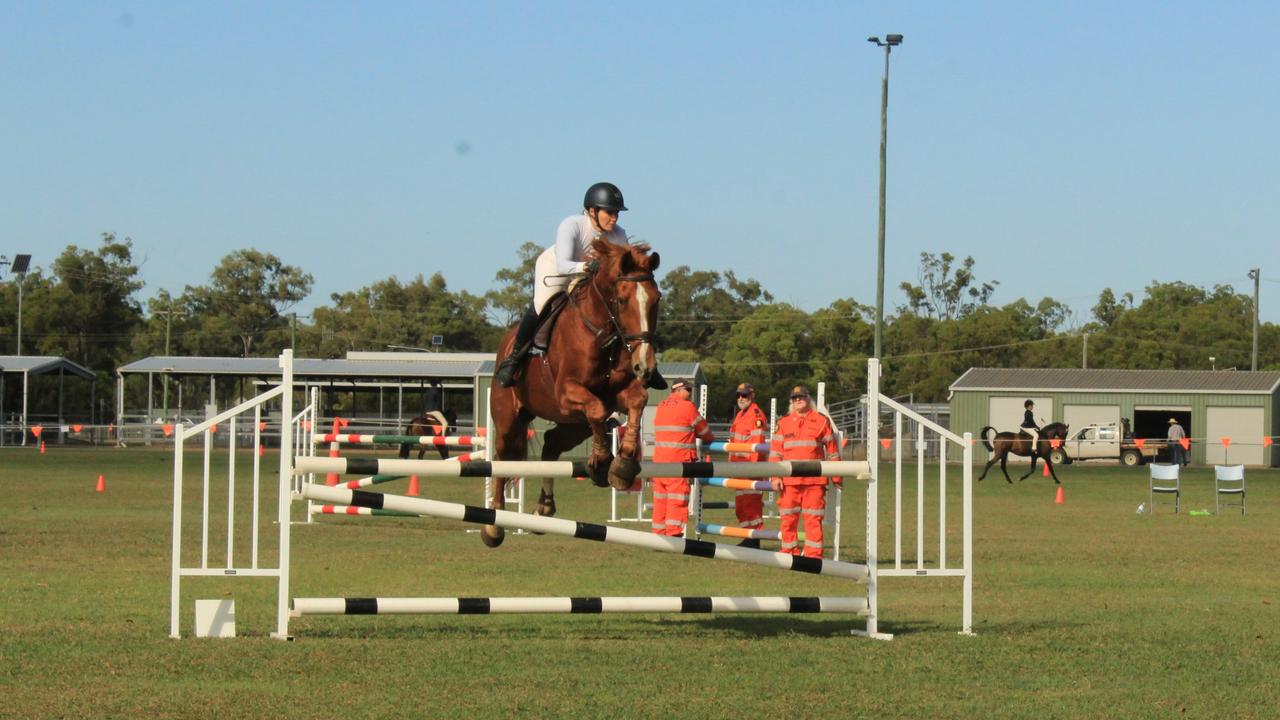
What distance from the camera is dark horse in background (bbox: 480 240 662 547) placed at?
849 cm

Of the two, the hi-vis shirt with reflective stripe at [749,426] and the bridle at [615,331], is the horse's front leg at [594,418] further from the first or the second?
the hi-vis shirt with reflective stripe at [749,426]

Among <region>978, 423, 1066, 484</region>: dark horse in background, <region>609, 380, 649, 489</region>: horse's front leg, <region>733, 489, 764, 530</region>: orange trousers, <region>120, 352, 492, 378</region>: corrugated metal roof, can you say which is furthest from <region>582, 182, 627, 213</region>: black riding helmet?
<region>120, 352, 492, 378</region>: corrugated metal roof

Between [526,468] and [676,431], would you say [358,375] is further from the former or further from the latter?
[526,468]

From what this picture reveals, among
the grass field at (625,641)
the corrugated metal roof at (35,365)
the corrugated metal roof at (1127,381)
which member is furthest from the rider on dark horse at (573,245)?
the corrugated metal roof at (35,365)

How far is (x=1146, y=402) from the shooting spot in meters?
59.5

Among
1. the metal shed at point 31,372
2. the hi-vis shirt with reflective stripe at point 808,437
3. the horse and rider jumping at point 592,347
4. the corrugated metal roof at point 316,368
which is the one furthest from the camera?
the metal shed at point 31,372

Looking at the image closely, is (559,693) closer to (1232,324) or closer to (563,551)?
(563,551)

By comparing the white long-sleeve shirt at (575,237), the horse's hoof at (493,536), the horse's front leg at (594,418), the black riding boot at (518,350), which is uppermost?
the white long-sleeve shirt at (575,237)

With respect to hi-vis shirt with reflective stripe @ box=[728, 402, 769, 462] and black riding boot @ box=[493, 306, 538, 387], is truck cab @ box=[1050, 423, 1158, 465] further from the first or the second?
black riding boot @ box=[493, 306, 538, 387]

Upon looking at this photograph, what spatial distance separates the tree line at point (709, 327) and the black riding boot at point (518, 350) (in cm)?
7229

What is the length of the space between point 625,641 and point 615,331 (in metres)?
2.16

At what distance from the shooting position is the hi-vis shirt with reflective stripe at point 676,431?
16.2m

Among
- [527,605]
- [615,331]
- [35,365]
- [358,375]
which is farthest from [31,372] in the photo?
[615,331]

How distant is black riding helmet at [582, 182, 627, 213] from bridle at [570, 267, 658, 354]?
0.90 meters
